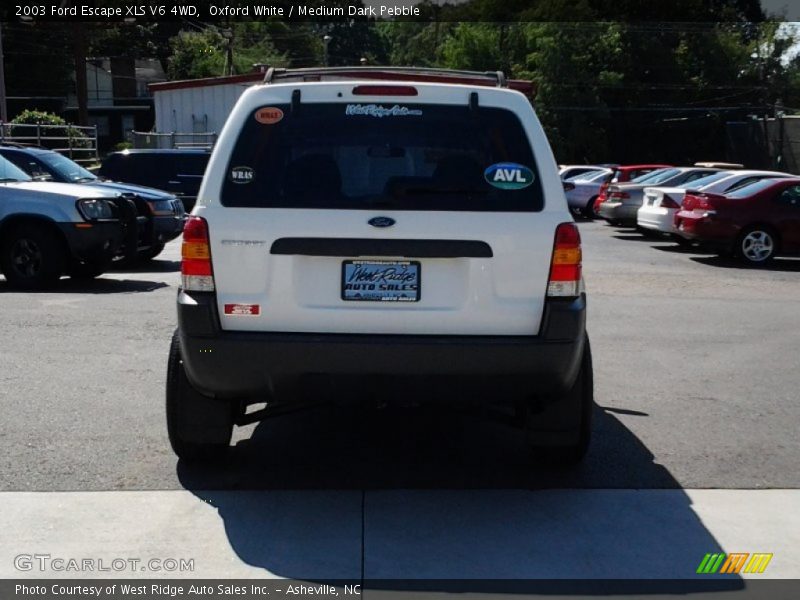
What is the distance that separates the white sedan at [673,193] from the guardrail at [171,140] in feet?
64.9

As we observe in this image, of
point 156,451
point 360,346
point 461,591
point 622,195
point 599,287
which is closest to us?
point 461,591

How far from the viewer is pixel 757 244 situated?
17.7 meters

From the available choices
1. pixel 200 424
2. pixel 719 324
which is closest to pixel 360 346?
pixel 200 424

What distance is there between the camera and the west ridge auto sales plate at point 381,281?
5.02 m

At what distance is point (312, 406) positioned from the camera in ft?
18.5

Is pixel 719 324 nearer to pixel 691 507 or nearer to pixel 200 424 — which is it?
pixel 691 507

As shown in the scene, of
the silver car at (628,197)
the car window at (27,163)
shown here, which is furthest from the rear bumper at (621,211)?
the car window at (27,163)

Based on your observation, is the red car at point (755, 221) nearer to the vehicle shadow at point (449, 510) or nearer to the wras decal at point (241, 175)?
the vehicle shadow at point (449, 510)

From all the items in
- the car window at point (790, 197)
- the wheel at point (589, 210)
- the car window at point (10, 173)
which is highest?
the car window at point (10, 173)

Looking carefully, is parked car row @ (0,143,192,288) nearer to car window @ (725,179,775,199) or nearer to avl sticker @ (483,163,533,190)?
avl sticker @ (483,163,533,190)

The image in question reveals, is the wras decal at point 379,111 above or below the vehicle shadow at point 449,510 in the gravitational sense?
above

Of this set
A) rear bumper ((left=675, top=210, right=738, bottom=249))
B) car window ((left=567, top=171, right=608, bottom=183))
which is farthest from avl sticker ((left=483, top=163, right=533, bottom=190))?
car window ((left=567, top=171, right=608, bottom=183))

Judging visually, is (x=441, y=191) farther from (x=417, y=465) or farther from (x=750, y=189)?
(x=750, y=189)

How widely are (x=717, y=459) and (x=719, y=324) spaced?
5270mm
